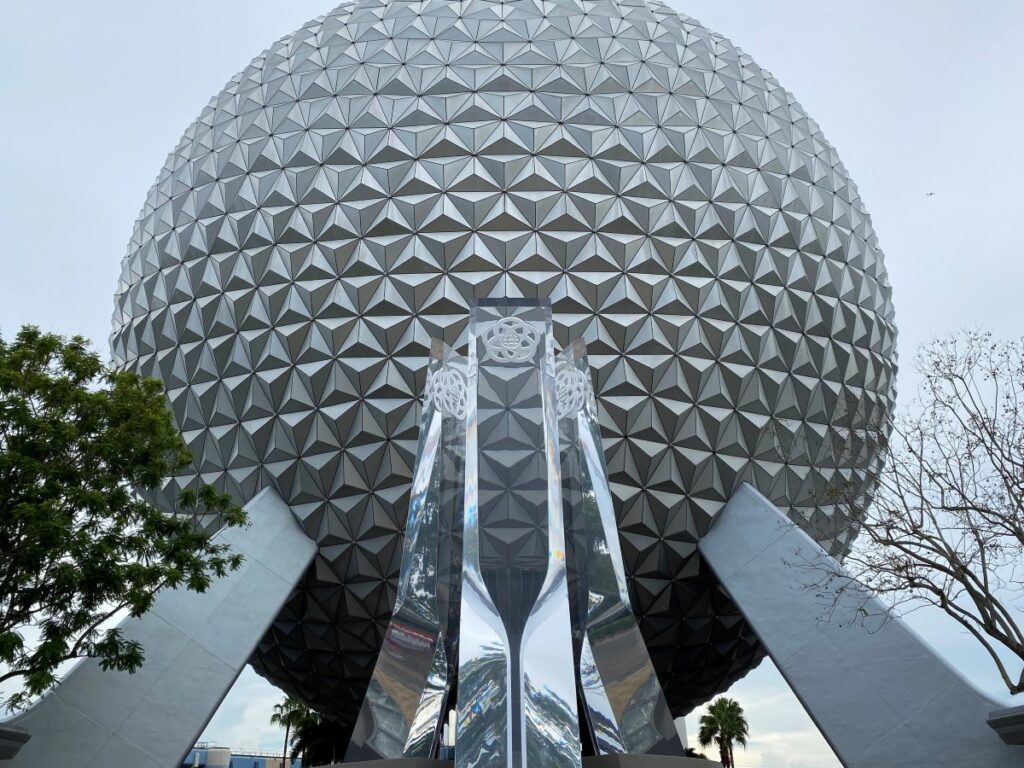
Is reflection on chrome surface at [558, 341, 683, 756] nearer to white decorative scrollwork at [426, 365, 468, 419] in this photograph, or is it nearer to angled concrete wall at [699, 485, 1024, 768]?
white decorative scrollwork at [426, 365, 468, 419]

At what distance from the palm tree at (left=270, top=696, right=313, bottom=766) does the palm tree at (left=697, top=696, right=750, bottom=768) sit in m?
19.1

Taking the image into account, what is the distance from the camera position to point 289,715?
39.2 metres

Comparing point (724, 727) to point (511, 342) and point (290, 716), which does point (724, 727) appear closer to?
point (290, 716)

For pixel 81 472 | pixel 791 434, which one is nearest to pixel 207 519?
pixel 81 472

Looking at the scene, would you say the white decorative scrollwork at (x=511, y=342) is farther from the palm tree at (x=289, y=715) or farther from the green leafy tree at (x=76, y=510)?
the palm tree at (x=289, y=715)

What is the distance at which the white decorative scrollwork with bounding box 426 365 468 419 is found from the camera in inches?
524

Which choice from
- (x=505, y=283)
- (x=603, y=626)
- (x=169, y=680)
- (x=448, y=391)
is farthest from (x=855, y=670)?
(x=169, y=680)

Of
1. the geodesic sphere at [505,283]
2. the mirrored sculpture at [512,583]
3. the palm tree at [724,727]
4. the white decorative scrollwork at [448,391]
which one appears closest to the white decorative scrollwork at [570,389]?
the mirrored sculpture at [512,583]

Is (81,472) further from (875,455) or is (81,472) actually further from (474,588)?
(875,455)

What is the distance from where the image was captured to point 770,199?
61.4 feet

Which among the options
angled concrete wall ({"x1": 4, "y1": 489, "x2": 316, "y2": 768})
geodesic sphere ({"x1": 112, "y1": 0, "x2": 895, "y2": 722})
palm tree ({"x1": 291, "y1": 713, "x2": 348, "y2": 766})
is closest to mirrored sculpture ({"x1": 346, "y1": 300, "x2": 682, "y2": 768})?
angled concrete wall ({"x1": 4, "y1": 489, "x2": 316, "y2": 768})

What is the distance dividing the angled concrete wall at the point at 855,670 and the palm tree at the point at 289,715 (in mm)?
28248

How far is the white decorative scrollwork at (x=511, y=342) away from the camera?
12.6m

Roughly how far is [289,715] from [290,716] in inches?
7.1
